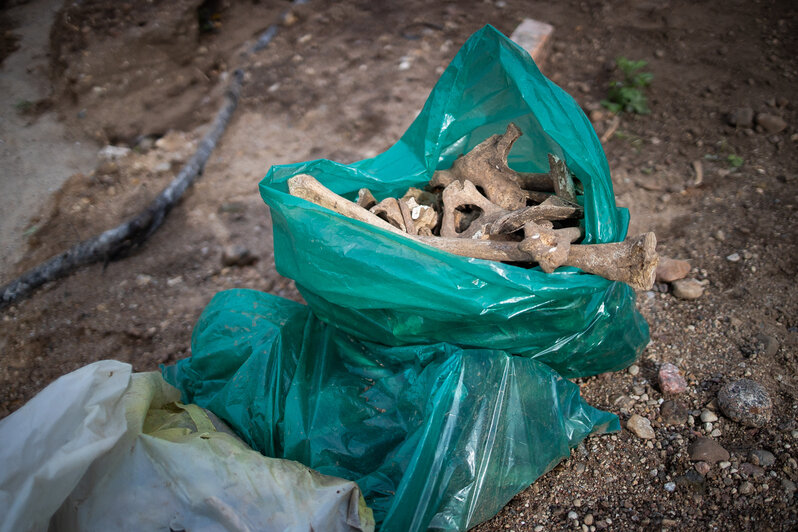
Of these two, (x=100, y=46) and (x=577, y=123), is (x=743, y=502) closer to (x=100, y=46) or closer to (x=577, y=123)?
(x=577, y=123)

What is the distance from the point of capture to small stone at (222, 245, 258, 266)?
8.50ft

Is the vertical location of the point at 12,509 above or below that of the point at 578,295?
below

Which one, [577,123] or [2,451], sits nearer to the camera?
[2,451]

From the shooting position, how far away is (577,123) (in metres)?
1.69

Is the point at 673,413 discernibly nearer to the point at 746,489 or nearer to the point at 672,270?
the point at 746,489

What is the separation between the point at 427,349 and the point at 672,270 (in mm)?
1115

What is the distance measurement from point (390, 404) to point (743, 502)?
967mm

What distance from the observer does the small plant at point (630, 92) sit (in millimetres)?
2955

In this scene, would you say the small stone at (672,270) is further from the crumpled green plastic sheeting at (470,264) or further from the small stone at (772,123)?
the small stone at (772,123)

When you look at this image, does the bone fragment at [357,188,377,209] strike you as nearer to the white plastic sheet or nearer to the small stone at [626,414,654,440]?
the white plastic sheet

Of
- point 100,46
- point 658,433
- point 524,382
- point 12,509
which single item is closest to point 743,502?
point 658,433

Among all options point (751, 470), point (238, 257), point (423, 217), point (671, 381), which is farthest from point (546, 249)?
point (238, 257)

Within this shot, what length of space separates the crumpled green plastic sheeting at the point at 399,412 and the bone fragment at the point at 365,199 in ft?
1.34

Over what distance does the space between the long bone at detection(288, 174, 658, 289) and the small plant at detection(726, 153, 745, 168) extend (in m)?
1.43
